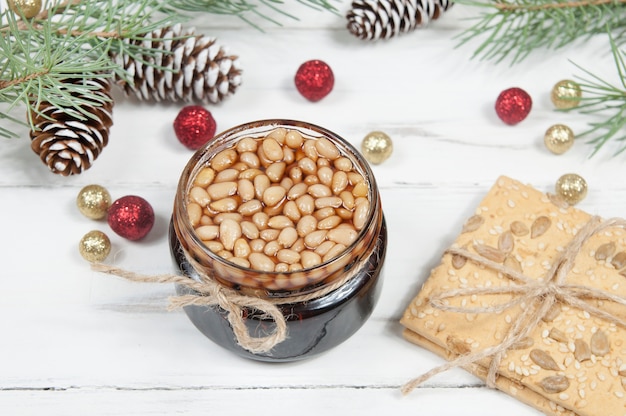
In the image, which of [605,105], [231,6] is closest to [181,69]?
[231,6]

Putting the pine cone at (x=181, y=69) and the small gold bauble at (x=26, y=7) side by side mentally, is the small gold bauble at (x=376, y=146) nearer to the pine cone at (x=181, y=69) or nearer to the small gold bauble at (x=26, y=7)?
the pine cone at (x=181, y=69)

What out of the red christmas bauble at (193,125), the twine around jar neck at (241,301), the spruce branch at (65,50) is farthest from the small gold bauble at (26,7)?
the twine around jar neck at (241,301)

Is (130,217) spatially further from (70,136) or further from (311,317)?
(311,317)

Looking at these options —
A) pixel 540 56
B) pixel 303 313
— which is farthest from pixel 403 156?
pixel 303 313

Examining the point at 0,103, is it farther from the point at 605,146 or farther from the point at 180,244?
the point at 605,146

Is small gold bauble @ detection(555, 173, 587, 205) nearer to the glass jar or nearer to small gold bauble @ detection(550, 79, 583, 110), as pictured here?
small gold bauble @ detection(550, 79, 583, 110)

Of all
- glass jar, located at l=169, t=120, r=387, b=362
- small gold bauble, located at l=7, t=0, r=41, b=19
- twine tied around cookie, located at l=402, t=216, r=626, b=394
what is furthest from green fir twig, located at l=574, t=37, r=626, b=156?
small gold bauble, located at l=7, t=0, r=41, b=19
